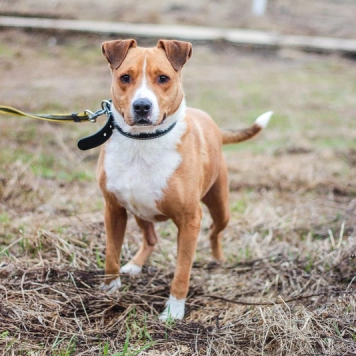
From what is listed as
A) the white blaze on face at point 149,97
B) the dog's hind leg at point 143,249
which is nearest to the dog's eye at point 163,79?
the white blaze on face at point 149,97

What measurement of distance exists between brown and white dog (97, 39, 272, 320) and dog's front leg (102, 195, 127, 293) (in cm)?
2

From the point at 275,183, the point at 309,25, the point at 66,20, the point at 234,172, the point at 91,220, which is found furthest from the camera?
the point at 309,25

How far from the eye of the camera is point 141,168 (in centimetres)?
397

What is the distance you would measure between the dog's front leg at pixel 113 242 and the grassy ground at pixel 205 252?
5.4 inches

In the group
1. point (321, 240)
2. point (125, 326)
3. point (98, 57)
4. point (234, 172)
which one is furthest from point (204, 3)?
point (125, 326)

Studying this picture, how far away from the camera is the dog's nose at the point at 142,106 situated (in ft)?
12.0

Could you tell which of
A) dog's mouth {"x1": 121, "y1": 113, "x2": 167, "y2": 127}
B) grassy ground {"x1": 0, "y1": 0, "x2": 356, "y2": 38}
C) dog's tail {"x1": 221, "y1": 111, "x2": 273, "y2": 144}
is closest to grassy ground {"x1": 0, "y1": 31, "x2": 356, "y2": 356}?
dog's tail {"x1": 221, "y1": 111, "x2": 273, "y2": 144}

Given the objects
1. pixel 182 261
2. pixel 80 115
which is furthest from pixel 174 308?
pixel 80 115

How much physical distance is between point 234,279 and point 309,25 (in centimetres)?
1802

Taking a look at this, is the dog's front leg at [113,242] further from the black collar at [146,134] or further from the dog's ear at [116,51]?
the dog's ear at [116,51]

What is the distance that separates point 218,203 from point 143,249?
0.79 meters

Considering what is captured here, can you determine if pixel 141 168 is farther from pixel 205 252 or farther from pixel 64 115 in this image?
pixel 205 252

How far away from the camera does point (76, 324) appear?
3.84 meters

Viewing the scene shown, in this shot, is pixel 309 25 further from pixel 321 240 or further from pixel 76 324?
pixel 76 324
